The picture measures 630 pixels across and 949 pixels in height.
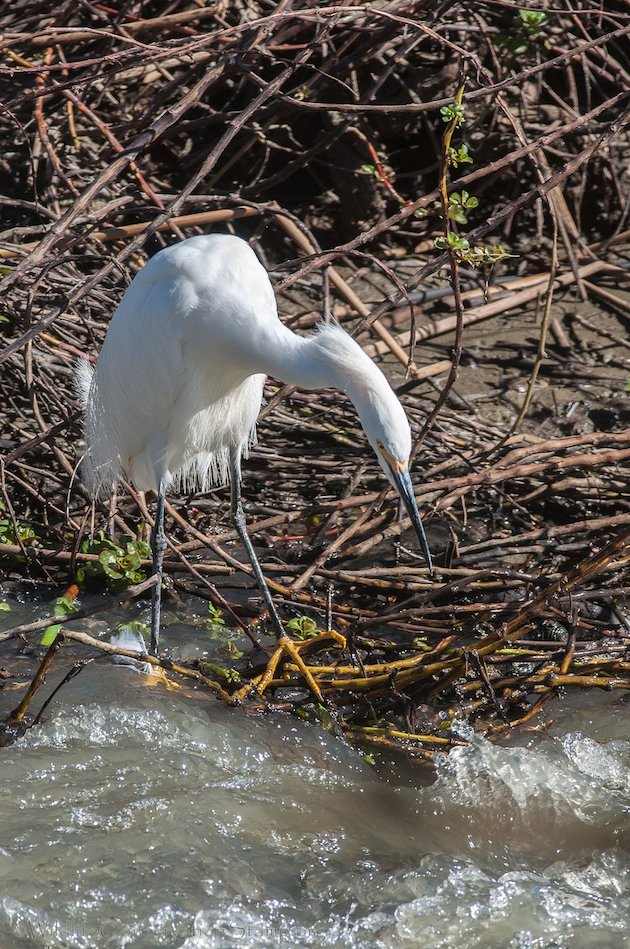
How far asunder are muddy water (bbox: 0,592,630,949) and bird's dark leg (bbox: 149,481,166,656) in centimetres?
18

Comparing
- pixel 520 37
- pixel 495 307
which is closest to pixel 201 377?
pixel 495 307

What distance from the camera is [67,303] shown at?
3.18 meters

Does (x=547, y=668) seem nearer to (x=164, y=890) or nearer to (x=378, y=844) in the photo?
(x=378, y=844)

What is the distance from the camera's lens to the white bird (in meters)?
2.53

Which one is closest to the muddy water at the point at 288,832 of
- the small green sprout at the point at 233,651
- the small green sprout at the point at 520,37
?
the small green sprout at the point at 233,651

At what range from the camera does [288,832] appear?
2.46m

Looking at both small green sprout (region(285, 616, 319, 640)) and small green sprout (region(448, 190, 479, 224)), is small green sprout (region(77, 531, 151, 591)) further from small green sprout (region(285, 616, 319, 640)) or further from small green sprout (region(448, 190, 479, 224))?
small green sprout (region(448, 190, 479, 224))

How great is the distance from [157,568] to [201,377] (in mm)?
602

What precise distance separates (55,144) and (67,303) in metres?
1.98

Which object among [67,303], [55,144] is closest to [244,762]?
[67,303]

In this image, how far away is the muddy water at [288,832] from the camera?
218cm

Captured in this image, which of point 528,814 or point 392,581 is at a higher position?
point 392,581

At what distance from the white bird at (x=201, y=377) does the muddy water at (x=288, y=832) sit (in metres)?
0.46

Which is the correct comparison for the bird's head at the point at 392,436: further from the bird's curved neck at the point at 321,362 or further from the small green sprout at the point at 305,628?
the small green sprout at the point at 305,628
